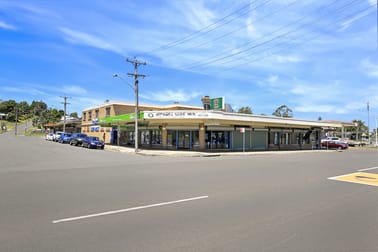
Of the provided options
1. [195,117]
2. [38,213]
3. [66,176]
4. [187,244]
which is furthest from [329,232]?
[195,117]

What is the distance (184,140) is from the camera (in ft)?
111

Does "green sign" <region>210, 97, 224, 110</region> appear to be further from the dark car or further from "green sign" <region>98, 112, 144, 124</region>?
the dark car

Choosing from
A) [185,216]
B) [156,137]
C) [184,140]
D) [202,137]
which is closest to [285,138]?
[202,137]

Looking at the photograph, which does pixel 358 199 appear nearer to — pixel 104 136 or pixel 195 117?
pixel 195 117

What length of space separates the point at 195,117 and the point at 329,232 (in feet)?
81.9

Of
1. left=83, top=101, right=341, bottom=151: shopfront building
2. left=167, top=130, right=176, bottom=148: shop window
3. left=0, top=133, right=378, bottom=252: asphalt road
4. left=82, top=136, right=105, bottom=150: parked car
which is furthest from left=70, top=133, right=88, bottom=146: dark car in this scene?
left=0, top=133, right=378, bottom=252: asphalt road

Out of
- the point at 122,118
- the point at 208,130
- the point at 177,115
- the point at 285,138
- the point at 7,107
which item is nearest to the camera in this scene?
the point at 177,115

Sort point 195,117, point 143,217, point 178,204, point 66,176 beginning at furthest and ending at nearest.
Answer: point 195,117, point 66,176, point 178,204, point 143,217

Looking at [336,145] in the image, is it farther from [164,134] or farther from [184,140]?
[164,134]

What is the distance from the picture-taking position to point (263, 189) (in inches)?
348

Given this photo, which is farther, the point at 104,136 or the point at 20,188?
the point at 104,136

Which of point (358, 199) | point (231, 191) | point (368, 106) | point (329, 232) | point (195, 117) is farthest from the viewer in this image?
point (368, 106)

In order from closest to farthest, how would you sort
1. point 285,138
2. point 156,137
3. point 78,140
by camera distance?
point 156,137, point 78,140, point 285,138

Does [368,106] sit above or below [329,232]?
above
